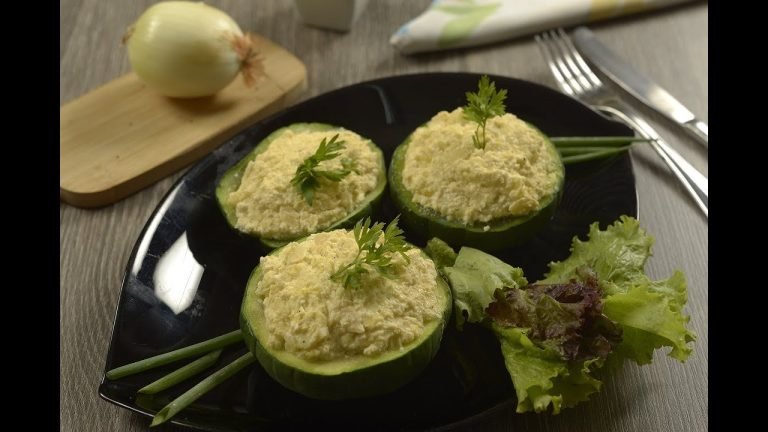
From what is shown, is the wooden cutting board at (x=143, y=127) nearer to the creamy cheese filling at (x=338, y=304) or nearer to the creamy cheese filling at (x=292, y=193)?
the creamy cheese filling at (x=292, y=193)

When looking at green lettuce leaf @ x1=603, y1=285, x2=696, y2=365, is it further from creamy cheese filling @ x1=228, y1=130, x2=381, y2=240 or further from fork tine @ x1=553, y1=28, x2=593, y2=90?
fork tine @ x1=553, y1=28, x2=593, y2=90

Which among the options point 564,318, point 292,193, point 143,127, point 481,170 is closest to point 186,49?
point 143,127

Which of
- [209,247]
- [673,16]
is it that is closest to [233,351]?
[209,247]

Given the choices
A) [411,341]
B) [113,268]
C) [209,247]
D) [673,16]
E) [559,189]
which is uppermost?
[673,16]

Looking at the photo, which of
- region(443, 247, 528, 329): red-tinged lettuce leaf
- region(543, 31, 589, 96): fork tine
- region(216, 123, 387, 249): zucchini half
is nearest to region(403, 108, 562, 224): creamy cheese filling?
region(216, 123, 387, 249): zucchini half

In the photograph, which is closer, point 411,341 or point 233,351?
point 411,341

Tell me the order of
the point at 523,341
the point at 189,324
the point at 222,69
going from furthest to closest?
the point at 222,69 → the point at 189,324 → the point at 523,341

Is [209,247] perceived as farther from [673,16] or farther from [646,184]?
[673,16]
